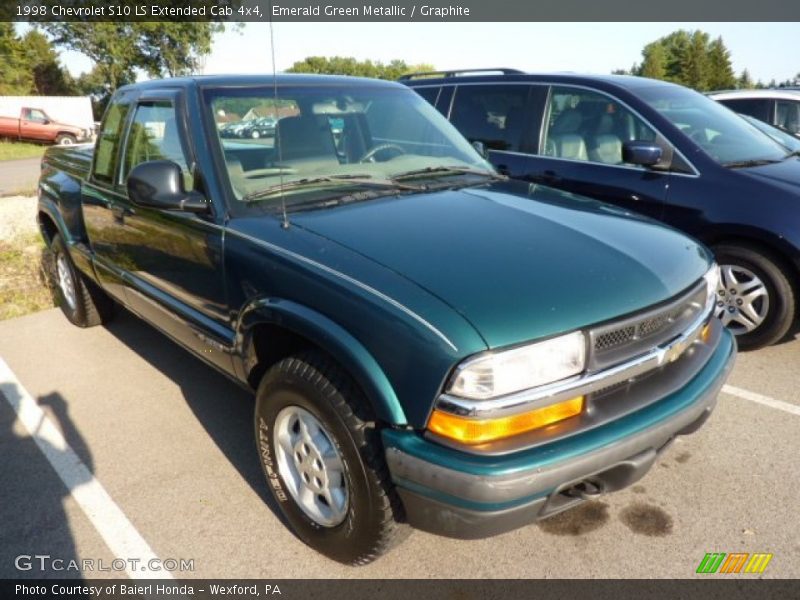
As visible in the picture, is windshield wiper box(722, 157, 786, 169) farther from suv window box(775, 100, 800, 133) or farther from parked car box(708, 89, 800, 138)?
suv window box(775, 100, 800, 133)

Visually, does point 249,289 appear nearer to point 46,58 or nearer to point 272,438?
point 272,438

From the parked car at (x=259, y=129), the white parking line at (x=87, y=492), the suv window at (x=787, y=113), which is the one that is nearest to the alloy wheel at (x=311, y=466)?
the white parking line at (x=87, y=492)

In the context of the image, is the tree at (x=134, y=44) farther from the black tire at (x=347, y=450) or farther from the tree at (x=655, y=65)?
the tree at (x=655, y=65)

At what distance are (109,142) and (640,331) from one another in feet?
11.5

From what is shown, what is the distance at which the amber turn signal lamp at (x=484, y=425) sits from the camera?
1876 mm

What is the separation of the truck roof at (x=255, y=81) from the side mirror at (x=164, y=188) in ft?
1.93

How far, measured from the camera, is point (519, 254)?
2254mm

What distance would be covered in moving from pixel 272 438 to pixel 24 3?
39.7m

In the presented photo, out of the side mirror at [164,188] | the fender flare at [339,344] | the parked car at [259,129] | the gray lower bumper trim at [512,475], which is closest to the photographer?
the gray lower bumper trim at [512,475]

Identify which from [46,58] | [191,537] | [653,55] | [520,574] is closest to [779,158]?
[520,574]

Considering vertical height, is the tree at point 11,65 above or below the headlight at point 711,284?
above

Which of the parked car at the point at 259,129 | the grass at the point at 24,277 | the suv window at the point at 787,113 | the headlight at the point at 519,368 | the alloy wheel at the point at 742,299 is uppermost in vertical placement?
the suv window at the point at 787,113

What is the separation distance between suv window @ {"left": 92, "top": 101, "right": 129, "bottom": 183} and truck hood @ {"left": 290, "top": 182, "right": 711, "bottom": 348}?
76.4 inches

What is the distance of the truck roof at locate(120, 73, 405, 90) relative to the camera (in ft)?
10.2
